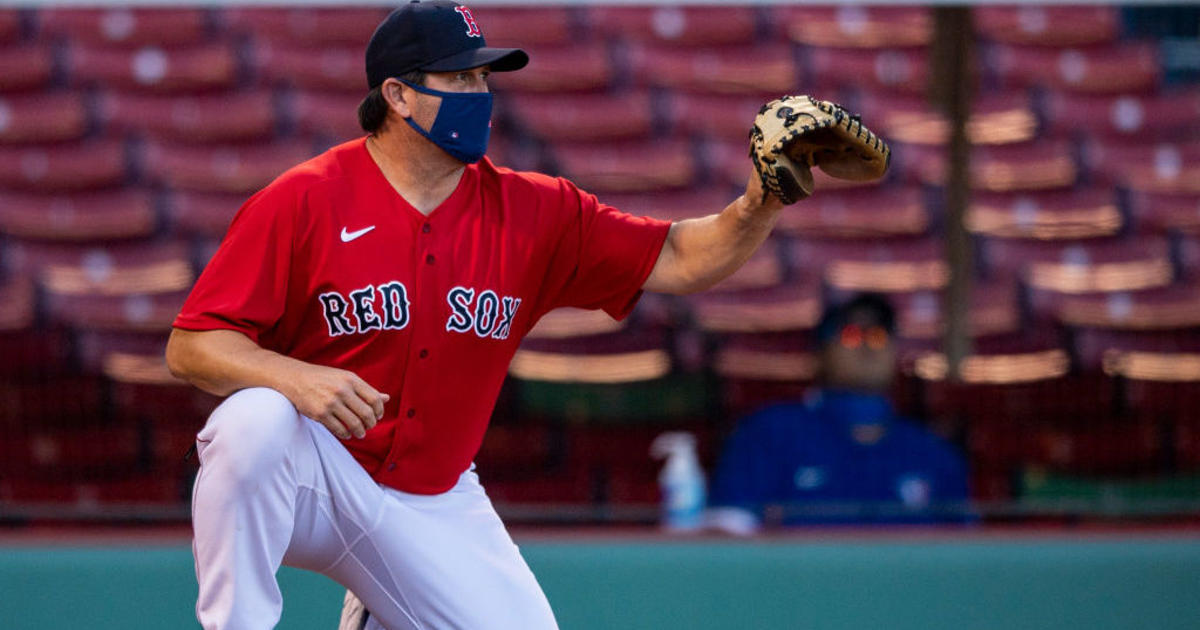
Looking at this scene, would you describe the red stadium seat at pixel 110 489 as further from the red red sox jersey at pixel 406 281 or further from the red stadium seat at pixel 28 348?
the red red sox jersey at pixel 406 281

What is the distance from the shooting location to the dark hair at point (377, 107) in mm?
2037

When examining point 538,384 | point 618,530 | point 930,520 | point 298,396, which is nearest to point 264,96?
point 538,384

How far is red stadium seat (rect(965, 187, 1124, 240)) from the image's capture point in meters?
3.82

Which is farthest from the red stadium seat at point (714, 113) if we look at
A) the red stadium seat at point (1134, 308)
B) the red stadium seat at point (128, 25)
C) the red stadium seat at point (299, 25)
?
the red stadium seat at point (128, 25)

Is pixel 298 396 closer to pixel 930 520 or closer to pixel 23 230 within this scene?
pixel 930 520

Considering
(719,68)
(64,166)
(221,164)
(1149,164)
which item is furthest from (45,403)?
(1149,164)

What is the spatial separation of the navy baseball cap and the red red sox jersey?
0.49 feet

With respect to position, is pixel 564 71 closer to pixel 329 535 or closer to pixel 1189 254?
pixel 1189 254

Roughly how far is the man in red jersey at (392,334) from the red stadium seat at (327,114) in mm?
2050

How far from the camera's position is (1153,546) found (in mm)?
2912

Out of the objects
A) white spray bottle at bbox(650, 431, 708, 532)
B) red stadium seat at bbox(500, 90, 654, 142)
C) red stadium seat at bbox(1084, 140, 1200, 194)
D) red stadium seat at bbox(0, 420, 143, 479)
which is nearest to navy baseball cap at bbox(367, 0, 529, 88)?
white spray bottle at bbox(650, 431, 708, 532)

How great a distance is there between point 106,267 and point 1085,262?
2549 mm

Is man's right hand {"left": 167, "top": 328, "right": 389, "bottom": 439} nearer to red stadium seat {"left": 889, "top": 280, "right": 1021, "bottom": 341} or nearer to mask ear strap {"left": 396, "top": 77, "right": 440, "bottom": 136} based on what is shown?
mask ear strap {"left": 396, "top": 77, "right": 440, "bottom": 136}

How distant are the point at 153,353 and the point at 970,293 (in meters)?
1.97
